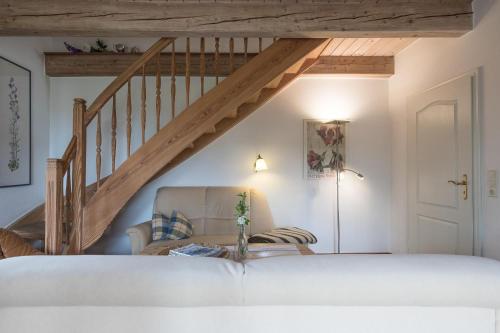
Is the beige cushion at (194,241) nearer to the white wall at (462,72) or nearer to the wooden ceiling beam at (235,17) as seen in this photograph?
the wooden ceiling beam at (235,17)

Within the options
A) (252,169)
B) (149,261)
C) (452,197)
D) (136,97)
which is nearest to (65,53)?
(136,97)

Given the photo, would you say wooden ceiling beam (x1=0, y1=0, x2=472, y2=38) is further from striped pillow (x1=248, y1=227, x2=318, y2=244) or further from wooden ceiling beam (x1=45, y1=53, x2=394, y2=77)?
striped pillow (x1=248, y1=227, x2=318, y2=244)

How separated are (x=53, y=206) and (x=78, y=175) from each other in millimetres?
477

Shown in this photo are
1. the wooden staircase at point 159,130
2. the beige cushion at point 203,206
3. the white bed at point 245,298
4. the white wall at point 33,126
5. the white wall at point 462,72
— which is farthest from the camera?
the beige cushion at point 203,206

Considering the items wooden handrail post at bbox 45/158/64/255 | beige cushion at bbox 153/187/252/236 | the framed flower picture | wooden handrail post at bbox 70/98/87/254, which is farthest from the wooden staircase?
the framed flower picture

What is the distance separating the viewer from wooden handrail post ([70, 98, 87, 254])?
2623 millimetres

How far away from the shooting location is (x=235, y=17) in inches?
94.8

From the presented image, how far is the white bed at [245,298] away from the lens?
928 millimetres

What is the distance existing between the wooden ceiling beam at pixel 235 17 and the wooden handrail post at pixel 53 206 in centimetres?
103

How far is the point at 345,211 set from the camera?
4043 mm

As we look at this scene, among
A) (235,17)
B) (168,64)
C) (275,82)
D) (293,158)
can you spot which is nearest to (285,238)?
(293,158)

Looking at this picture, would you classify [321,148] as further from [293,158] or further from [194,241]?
[194,241]

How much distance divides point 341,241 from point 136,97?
3019 mm

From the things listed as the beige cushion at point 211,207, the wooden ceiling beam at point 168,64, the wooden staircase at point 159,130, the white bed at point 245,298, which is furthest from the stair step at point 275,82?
the white bed at point 245,298
